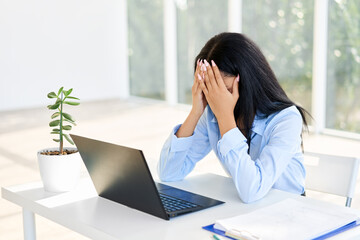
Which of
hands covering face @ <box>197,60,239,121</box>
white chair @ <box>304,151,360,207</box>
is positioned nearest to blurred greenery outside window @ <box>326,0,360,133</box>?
white chair @ <box>304,151,360,207</box>

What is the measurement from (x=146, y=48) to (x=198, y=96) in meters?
6.17

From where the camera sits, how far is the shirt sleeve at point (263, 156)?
1.71 meters

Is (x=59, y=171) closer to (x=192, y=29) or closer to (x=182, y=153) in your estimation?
(x=182, y=153)

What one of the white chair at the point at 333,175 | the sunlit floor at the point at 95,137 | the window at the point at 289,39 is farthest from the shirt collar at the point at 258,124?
the window at the point at 289,39

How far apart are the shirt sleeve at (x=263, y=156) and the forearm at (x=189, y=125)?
0.67 feet

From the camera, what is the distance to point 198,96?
1993mm

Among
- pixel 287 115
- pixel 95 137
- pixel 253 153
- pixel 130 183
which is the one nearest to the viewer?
pixel 130 183

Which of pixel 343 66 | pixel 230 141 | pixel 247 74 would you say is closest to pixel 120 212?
pixel 230 141

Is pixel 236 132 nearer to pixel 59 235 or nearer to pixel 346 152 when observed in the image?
pixel 59 235

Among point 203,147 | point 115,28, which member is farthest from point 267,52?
point 203,147

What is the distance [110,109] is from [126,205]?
19.4 feet

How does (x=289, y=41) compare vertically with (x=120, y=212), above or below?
above

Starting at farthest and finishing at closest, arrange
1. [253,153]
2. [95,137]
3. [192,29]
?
1. [192,29]
2. [95,137]
3. [253,153]

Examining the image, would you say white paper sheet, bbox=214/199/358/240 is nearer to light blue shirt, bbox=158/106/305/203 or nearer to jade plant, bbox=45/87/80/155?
light blue shirt, bbox=158/106/305/203
